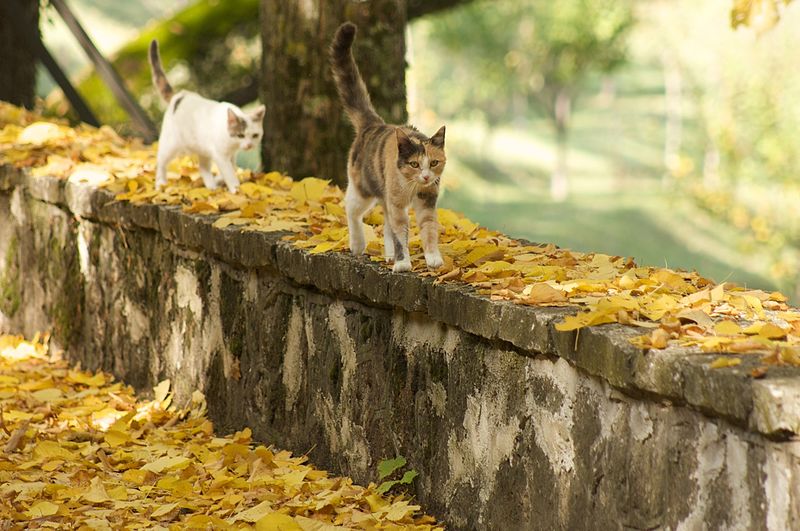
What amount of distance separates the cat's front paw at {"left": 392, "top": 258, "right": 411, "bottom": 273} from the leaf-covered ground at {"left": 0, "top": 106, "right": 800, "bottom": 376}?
5 centimetres

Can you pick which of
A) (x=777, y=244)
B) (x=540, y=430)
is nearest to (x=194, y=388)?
(x=540, y=430)

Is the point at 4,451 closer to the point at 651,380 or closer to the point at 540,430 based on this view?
the point at 540,430

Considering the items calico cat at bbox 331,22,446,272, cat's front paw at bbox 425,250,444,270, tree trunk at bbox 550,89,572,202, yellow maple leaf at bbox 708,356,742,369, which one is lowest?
tree trunk at bbox 550,89,572,202

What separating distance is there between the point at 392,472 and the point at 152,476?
105cm

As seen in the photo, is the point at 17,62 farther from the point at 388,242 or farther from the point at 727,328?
the point at 727,328

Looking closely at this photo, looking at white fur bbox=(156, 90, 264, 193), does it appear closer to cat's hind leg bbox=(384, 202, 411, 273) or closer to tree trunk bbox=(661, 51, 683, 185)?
cat's hind leg bbox=(384, 202, 411, 273)

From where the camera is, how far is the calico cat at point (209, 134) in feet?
20.2

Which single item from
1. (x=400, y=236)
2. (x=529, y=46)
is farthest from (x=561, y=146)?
(x=400, y=236)

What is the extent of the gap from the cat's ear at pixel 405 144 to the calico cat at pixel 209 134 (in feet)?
6.92

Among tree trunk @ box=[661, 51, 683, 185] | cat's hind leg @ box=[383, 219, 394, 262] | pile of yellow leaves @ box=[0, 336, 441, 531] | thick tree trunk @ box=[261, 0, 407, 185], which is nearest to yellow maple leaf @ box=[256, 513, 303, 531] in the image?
pile of yellow leaves @ box=[0, 336, 441, 531]

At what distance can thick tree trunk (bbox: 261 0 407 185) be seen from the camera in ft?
21.9

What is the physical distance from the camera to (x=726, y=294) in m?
3.77

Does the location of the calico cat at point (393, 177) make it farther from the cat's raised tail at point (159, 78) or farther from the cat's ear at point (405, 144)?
the cat's raised tail at point (159, 78)

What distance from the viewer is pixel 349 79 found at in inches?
198
